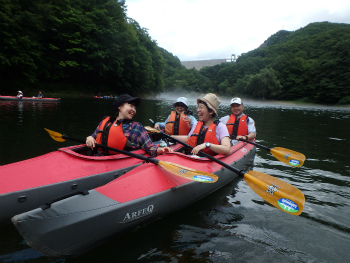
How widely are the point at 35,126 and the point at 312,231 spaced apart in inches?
406

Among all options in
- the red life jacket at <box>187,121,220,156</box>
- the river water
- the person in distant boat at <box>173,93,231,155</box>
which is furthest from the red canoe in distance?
the person in distant boat at <box>173,93,231,155</box>

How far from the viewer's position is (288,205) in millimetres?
3174

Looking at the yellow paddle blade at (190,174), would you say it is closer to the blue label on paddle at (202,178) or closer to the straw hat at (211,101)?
the blue label on paddle at (202,178)

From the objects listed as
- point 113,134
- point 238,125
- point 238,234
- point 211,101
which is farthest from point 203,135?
point 238,125

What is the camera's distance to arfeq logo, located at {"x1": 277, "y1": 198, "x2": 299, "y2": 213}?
10.1ft

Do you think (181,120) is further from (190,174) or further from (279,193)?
(279,193)

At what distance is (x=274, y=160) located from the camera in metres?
7.44

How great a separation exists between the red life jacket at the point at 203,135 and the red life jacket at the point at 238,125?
8.59ft

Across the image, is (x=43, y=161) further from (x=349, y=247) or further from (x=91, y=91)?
(x=91, y=91)

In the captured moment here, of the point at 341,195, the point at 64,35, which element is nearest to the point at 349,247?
the point at 341,195

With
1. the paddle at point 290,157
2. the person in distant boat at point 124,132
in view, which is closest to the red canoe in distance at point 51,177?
the person in distant boat at point 124,132

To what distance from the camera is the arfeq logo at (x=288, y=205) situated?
10.1 feet

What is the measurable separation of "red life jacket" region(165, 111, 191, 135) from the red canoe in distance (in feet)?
7.99

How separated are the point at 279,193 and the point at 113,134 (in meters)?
2.67
